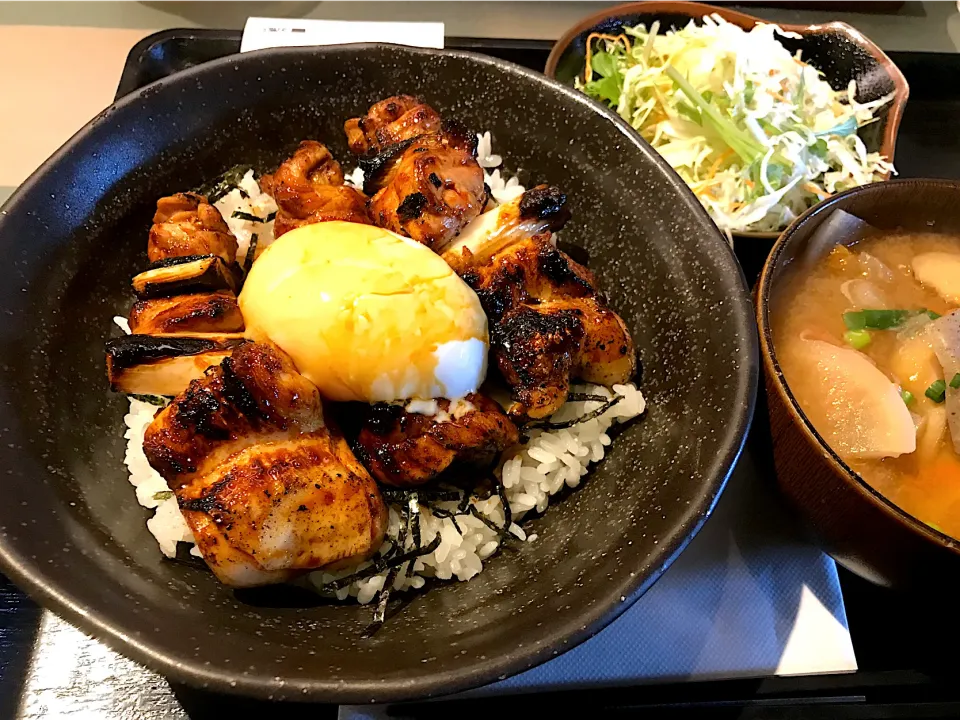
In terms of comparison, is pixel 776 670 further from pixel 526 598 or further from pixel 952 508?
pixel 526 598

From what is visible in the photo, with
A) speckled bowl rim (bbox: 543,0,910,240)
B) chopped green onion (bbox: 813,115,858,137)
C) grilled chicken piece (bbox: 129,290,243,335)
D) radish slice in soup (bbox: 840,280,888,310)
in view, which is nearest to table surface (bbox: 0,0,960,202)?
speckled bowl rim (bbox: 543,0,910,240)

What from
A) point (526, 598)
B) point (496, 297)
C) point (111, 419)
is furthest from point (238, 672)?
point (496, 297)

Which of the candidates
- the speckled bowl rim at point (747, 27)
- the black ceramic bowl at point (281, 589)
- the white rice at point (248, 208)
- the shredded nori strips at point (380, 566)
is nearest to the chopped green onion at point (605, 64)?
the speckled bowl rim at point (747, 27)

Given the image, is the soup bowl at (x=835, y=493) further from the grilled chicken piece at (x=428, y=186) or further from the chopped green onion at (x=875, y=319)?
the grilled chicken piece at (x=428, y=186)

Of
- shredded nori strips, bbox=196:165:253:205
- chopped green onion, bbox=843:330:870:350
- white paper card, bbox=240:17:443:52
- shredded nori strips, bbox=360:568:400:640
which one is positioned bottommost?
shredded nori strips, bbox=360:568:400:640

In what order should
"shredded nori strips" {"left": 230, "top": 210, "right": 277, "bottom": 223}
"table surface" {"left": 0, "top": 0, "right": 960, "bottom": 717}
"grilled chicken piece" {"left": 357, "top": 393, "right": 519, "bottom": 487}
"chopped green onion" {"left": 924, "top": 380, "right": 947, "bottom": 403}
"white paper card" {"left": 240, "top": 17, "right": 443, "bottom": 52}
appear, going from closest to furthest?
1. "grilled chicken piece" {"left": 357, "top": 393, "right": 519, "bottom": 487}
2. "chopped green onion" {"left": 924, "top": 380, "right": 947, "bottom": 403}
3. "shredded nori strips" {"left": 230, "top": 210, "right": 277, "bottom": 223}
4. "white paper card" {"left": 240, "top": 17, "right": 443, "bottom": 52}
5. "table surface" {"left": 0, "top": 0, "right": 960, "bottom": 717}

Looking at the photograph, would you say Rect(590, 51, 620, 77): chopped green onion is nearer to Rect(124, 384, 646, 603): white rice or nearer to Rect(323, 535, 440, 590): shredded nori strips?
Rect(124, 384, 646, 603): white rice
